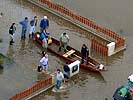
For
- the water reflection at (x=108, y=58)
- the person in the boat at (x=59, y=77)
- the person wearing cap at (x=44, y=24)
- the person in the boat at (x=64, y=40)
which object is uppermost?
the person wearing cap at (x=44, y=24)

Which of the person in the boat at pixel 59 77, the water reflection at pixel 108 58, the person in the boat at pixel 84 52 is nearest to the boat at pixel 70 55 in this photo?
the person in the boat at pixel 84 52

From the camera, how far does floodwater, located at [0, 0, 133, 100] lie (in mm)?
22797

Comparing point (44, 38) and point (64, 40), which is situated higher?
point (44, 38)

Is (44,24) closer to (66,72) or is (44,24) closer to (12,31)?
(12,31)

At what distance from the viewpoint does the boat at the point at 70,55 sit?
80.3 ft

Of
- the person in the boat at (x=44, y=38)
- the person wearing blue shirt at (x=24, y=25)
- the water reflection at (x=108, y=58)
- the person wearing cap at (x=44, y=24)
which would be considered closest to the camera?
the water reflection at (x=108, y=58)

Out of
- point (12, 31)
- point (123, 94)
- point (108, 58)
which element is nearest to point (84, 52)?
point (108, 58)

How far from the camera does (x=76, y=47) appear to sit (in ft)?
88.8

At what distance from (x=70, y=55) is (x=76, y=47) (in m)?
1.62

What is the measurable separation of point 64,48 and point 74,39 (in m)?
2.26

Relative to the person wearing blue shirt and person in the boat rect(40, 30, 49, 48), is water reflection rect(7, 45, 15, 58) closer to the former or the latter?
the person wearing blue shirt

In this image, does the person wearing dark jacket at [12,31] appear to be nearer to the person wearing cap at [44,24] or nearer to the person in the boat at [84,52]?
the person wearing cap at [44,24]

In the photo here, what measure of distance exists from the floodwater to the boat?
0.30 metres

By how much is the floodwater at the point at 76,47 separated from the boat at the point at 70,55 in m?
0.30
